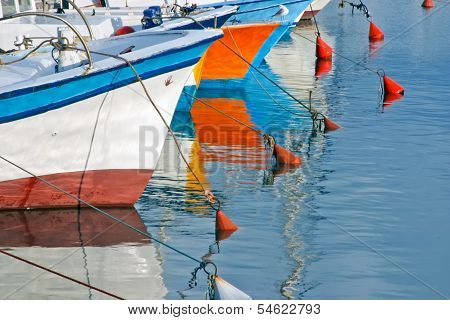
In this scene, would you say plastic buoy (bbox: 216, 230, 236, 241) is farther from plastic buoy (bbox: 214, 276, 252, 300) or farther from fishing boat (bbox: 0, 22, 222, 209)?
plastic buoy (bbox: 214, 276, 252, 300)

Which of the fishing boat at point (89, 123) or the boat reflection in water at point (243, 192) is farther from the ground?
the fishing boat at point (89, 123)

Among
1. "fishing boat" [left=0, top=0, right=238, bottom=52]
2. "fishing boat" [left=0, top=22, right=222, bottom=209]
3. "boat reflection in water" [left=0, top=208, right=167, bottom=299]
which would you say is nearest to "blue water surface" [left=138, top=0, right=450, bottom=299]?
"boat reflection in water" [left=0, top=208, right=167, bottom=299]

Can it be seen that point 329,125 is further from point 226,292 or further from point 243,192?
point 226,292

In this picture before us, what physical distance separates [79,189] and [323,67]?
15385 mm

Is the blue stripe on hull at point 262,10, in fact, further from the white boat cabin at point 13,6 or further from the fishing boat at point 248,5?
the white boat cabin at point 13,6

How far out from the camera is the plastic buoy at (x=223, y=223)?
1291 cm

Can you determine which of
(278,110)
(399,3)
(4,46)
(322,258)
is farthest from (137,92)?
(399,3)

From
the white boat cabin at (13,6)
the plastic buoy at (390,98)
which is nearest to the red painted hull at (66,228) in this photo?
the white boat cabin at (13,6)

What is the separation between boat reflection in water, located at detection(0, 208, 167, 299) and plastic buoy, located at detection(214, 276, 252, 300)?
0.76m

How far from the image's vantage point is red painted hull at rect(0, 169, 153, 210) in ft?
44.1

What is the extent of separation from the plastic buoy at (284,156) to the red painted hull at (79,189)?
3.30 m

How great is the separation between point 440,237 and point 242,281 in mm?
3110
